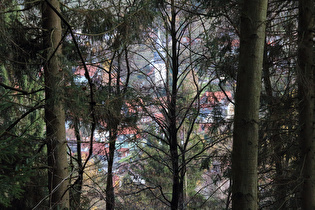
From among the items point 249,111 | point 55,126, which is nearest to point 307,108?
point 249,111

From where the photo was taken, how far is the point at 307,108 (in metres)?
3.41

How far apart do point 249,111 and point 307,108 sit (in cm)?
167

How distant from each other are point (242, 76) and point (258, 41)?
11.1 inches

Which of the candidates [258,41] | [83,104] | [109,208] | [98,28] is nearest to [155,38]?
[98,28]

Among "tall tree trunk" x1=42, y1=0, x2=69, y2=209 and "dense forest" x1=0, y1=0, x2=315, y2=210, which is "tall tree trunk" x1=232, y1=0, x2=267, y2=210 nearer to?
"dense forest" x1=0, y1=0, x2=315, y2=210

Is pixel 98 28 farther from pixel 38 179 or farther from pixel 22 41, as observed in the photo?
pixel 38 179

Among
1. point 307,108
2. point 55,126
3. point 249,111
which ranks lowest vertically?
point 249,111

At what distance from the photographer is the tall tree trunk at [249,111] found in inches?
83.3

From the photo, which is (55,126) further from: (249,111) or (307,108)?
(307,108)

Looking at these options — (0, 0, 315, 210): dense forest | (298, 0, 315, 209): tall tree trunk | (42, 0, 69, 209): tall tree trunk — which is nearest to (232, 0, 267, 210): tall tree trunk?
(0, 0, 315, 210): dense forest

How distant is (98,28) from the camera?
4.63 metres

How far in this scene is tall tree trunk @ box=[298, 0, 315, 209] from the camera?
3322mm

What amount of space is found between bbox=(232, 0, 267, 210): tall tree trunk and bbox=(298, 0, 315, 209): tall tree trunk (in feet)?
4.71

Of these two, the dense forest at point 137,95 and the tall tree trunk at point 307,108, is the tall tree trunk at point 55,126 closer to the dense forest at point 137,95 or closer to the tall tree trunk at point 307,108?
the dense forest at point 137,95
